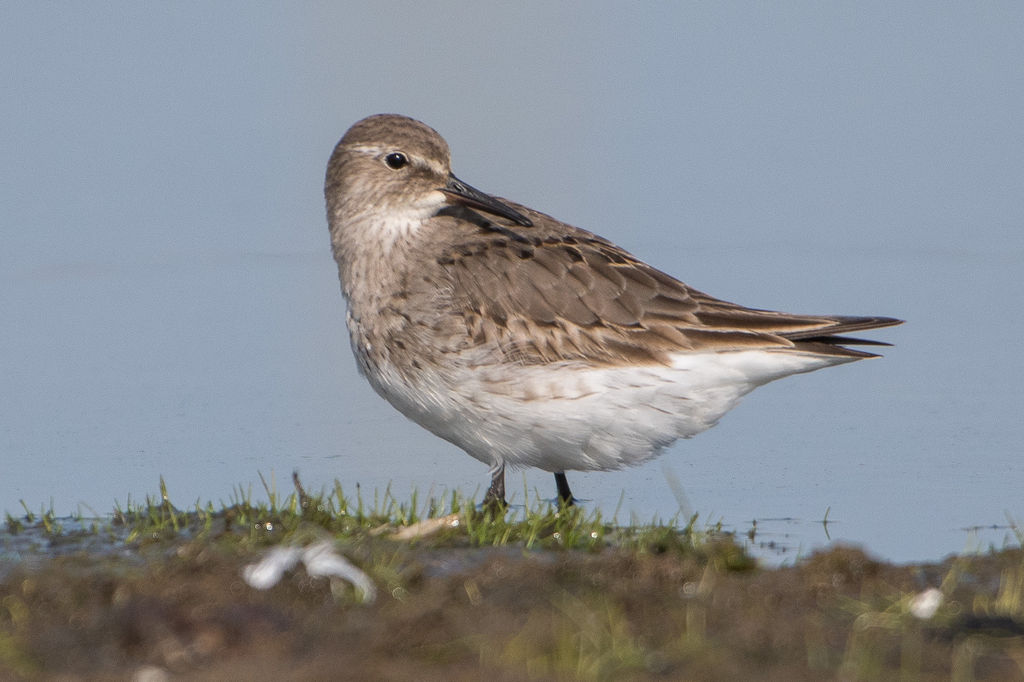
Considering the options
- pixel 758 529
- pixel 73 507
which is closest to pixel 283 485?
pixel 73 507

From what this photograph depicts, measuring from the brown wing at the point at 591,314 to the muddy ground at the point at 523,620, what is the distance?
1.86 m

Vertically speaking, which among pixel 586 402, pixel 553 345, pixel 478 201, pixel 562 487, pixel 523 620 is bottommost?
pixel 523 620

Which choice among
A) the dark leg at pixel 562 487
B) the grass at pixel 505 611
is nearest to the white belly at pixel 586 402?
the dark leg at pixel 562 487

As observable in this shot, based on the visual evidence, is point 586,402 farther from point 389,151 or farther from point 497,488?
point 389,151

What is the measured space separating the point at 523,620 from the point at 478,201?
12.9 feet

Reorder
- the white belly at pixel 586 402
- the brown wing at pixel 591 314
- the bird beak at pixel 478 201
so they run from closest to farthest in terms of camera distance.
Answer: the white belly at pixel 586 402 → the brown wing at pixel 591 314 → the bird beak at pixel 478 201

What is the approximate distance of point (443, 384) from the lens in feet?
24.8

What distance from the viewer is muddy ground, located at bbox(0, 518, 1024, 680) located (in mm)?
4379

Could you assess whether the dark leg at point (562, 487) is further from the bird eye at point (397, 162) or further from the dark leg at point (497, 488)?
the bird eye at point (397, 162)

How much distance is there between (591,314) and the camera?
772cm

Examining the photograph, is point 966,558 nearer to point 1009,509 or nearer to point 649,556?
point 649,556

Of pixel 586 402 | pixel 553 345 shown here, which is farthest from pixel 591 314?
A: pixel 586 402

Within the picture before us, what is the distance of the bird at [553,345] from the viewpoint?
297 inches

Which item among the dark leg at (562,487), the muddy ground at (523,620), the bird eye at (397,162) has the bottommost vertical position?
the muddy ground at (523,620)
